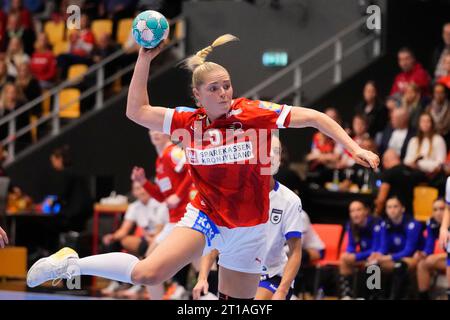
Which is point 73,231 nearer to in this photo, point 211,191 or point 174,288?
point 174,288

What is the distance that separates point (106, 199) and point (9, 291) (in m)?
2.57

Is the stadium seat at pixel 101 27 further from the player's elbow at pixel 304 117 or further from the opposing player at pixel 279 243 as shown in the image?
the player's elbow at pixel 304 117

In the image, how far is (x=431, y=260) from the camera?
9.72 meters

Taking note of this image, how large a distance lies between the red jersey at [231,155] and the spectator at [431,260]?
13.3 ft

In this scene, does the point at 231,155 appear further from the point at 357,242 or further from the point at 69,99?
the point at 69,99

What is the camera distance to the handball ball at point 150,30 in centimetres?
580

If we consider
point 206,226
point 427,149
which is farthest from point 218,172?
point 427,149

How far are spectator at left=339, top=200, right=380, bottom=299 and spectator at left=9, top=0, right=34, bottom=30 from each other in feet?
26.1

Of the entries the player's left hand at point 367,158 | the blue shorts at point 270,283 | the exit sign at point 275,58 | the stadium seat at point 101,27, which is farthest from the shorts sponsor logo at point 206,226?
the stadium seat at point 101,27

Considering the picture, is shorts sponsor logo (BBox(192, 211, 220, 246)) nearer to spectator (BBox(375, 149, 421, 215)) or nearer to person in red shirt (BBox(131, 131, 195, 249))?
person in red shirt (BBox(131, 131, 195, 249))

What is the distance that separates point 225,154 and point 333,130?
67cm

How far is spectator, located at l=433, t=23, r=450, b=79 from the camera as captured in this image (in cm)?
1225

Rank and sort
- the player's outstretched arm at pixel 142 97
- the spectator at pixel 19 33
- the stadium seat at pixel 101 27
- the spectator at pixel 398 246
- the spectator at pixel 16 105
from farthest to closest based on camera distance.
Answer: the spectator at pixel 19 33, the stadium seat at pixel 101 27, the spectator at pixel 16 105, the spectator at pixel 398 246, the player's outstretched arm at pixel 142 97

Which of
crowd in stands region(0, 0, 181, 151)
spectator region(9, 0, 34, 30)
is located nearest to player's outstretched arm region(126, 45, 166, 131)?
crowd in stands region(0, 0, 181, 151)
